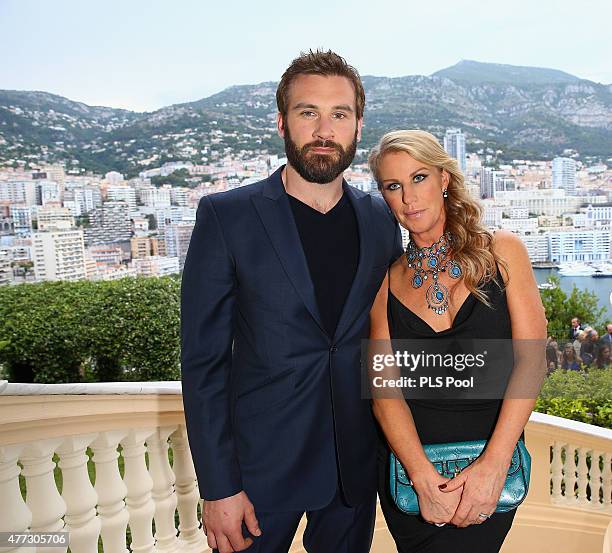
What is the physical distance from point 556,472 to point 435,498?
1.32m

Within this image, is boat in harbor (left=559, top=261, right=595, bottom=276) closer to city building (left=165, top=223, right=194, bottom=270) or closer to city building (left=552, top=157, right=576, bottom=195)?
city building (left=552, top=157, right=576, bottom=195)

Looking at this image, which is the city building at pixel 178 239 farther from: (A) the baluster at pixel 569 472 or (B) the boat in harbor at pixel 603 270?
(A) the baluster at pixel 569 472

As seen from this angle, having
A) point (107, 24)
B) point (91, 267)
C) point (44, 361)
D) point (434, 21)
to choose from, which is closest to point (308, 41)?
point (434, 21)

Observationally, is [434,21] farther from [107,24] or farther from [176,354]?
[176,354]

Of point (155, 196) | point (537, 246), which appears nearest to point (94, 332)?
point (155, 196)

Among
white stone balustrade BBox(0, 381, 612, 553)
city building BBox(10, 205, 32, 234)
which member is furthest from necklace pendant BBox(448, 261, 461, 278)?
city building BBox(10, 205, 32, 234)

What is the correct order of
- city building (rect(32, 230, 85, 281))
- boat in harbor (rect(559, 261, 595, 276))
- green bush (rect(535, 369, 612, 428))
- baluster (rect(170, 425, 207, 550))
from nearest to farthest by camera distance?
baluster (rect(170, 425, 207, 550))
green bush (rect(535, 369, 612, 428))
boat in harbor (rect(559, 261, 595, 276))
city building (rect(32, 230, 85, 281))

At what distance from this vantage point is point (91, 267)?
5891mm

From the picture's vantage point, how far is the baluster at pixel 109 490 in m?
1.47

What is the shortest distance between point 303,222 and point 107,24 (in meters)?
5.32

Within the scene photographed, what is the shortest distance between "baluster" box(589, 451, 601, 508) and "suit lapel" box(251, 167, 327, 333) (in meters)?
1.60

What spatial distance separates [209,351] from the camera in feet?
3.83

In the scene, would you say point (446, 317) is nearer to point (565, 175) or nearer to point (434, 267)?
point (434, 267)

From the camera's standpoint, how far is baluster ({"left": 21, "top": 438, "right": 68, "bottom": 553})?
1339 mm
